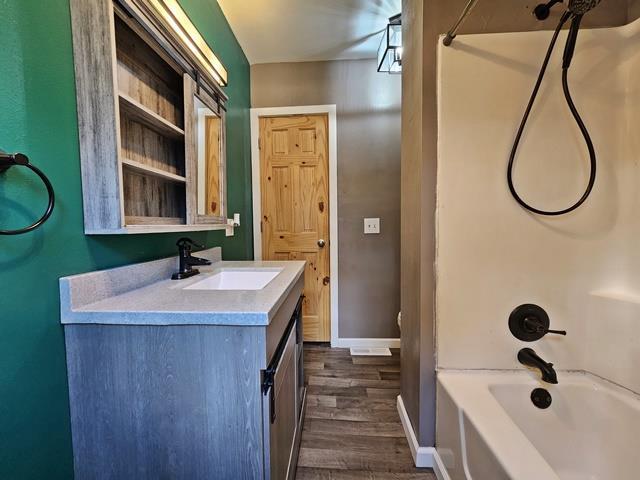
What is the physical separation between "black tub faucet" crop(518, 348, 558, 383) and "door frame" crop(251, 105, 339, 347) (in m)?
1.50

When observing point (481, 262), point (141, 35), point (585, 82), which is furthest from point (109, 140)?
point (585, 82)

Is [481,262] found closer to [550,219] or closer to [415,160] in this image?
[550,219]

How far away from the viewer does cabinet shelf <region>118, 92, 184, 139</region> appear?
2.90ft

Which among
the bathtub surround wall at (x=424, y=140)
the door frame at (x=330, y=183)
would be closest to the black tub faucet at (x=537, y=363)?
the bathtub surround wall at (x=424, y=140)

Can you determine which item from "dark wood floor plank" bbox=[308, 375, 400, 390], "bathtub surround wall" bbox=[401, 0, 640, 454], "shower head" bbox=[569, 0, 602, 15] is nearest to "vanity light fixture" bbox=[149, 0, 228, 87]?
"bathtub surround wall" bbox=[401, 0, 640, 454]

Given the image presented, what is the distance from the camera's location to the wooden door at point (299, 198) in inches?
95.7

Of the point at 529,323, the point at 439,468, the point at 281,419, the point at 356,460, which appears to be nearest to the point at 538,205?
the point at 529,323

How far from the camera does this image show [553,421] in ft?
3.49

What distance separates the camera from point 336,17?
188cm

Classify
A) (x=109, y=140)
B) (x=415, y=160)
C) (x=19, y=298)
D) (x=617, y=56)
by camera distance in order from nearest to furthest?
(x=19, y=298) < (x=109, y=140) < (x=617, y=56) < (x=415, y=160)

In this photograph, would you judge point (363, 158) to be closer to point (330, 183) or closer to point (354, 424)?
point (330, 183)

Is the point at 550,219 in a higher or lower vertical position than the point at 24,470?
higher

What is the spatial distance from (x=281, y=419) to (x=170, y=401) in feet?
1.25

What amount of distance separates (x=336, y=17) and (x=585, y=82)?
154cm
